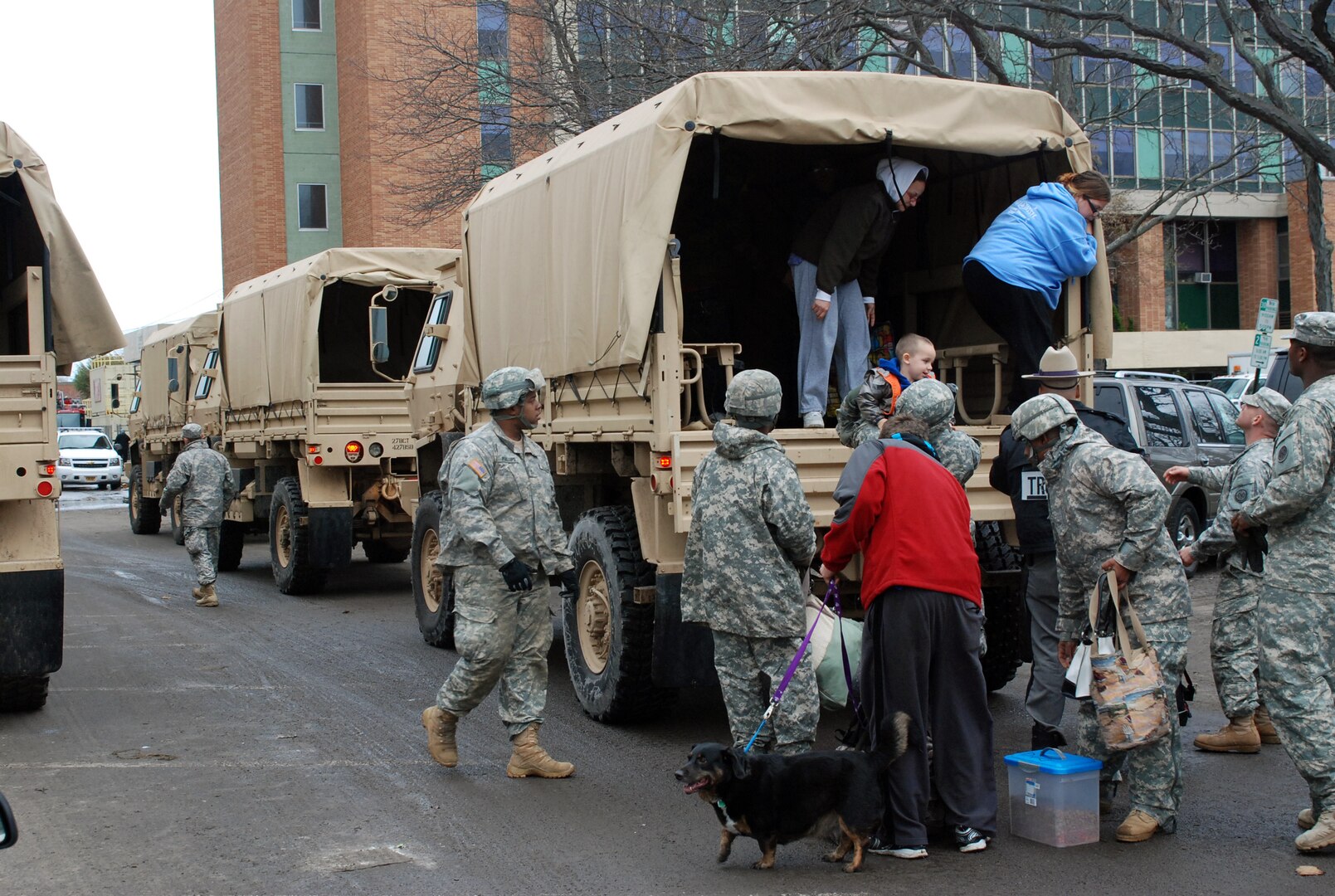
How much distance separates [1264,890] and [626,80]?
53.2 feet

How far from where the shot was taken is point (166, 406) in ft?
68.1

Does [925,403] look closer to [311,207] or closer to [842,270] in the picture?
[842,270]

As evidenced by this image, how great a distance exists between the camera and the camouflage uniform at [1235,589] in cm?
648

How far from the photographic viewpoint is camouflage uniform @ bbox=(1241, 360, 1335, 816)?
16.5 feet

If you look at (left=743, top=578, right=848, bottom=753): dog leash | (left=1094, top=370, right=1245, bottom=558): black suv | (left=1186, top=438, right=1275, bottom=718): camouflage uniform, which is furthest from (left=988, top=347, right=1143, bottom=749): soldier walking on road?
(left=1094, top=370, right=1245, bottom=558): black suv

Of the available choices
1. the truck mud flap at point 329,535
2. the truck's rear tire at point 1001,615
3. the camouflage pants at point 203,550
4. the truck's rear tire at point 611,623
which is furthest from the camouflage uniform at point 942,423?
the camouflage pants at point 203,550

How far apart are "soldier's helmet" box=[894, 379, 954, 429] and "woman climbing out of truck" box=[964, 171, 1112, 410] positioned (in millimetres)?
2081

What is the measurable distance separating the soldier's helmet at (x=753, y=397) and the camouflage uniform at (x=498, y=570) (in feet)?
4.18

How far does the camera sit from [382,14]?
3778 cm

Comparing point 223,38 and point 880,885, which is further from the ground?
point 223,38

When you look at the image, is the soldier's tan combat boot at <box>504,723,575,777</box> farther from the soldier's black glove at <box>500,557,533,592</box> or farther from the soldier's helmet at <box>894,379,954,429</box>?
the soldier's helmet at <box>894,379,954,429</box>

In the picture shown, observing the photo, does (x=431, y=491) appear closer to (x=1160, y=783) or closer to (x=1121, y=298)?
(x=1160, y=783)

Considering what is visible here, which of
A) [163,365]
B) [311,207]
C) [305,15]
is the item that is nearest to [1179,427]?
[163,365]

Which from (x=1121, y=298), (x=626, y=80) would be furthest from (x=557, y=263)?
(x=1121, y=298)
